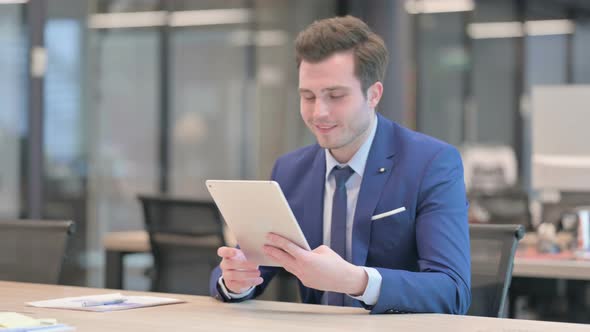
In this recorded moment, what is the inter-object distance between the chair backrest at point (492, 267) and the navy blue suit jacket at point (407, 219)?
0.48ft

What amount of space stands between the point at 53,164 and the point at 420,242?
14.9ft

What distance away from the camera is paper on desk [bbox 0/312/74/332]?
210 centimetres

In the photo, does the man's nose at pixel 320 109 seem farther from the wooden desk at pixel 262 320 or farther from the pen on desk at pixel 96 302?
the pen on desk at pixel 96 302

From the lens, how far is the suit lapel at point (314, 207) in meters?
2.77

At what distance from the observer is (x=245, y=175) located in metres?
8.89

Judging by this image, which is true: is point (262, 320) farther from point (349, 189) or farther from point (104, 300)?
point (349, 189)

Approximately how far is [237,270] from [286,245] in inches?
11.9

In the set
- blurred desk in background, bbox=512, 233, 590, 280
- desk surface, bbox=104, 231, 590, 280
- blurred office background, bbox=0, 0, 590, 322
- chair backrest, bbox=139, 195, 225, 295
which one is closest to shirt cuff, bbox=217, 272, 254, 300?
desk surface, bbox=104, 231, 590, 280

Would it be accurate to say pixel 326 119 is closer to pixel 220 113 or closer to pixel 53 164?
pixel 53 164

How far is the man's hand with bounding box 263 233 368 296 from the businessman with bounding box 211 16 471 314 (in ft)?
0.64

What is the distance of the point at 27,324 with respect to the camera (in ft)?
7.00

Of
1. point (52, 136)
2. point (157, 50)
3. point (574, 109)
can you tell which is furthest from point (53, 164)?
point (574, 109)

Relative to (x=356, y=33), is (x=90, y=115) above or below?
below

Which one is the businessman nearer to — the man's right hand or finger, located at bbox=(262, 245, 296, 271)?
the man's right hand
